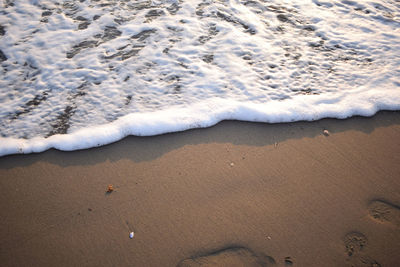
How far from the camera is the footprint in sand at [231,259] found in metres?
1.93

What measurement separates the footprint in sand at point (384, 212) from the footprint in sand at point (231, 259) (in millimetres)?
922

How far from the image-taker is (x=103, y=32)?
3850 mm

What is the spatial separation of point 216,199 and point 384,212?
1311 mm

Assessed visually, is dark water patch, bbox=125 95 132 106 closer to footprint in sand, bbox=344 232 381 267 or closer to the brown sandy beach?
the brown sandy beach

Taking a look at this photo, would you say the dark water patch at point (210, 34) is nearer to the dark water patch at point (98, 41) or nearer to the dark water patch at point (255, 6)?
the dark water patch at point (255, 6)

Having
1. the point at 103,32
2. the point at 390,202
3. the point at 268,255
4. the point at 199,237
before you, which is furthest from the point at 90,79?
the point at 390,202

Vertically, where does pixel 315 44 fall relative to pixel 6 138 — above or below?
above

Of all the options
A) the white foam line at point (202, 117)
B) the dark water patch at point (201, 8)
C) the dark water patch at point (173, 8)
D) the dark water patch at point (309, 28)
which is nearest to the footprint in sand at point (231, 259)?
the white foam line at point (202, 117)

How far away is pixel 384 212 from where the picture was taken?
2188mm

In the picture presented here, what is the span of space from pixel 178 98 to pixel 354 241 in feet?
6.66

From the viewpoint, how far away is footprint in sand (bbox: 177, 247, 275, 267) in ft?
6.33

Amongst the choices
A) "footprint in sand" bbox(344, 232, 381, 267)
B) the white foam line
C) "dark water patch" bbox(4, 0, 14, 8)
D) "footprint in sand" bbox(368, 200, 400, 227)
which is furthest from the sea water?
"footprint in sand" bbox(344, 232, 381, 267)

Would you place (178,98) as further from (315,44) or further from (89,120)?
(315,44)

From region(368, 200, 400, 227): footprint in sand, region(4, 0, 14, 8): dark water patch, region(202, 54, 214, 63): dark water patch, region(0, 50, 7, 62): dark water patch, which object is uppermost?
region(4, 0, 14, 8): dark water patch
